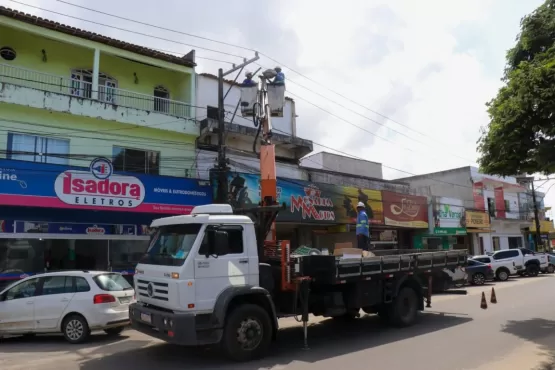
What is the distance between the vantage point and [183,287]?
7004mm

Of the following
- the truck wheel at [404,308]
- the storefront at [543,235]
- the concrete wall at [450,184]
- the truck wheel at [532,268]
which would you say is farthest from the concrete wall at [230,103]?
the storefront at [543,235]

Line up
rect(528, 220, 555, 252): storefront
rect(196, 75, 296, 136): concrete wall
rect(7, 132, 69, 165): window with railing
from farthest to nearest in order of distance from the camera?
rect(528, 220, 555, 252): storefront
rect(196, 75, 296, 136): concrete wall
rect(7, 132, 69, 165): window with railing

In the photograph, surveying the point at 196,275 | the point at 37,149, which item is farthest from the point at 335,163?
the point at 196,275

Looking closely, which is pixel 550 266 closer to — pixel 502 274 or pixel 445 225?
pixel 502 274

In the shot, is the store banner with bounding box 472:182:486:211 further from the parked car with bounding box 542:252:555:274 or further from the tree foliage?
the tree foliage

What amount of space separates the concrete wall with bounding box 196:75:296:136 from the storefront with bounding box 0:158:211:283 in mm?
4635

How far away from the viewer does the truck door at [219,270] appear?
7.19 meters

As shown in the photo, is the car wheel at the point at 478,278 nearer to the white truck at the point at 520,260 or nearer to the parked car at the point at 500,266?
the parked car at the point at 500,266

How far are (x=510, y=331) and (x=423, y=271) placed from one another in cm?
217

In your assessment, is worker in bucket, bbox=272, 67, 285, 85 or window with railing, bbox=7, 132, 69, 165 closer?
worker in bucket, bbox=272, 67, 285, 85

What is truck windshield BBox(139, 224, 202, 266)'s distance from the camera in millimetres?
7375

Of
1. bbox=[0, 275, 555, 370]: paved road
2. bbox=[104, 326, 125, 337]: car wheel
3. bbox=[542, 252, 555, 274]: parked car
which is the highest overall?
bbox=[542, 252, 555, 274]: parked car

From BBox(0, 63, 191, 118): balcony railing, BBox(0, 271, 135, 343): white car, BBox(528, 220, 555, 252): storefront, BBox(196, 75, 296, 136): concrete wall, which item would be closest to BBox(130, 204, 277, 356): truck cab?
BBox(0, 271, 135, 343): white car

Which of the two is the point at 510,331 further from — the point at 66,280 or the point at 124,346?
the point at 66,280
